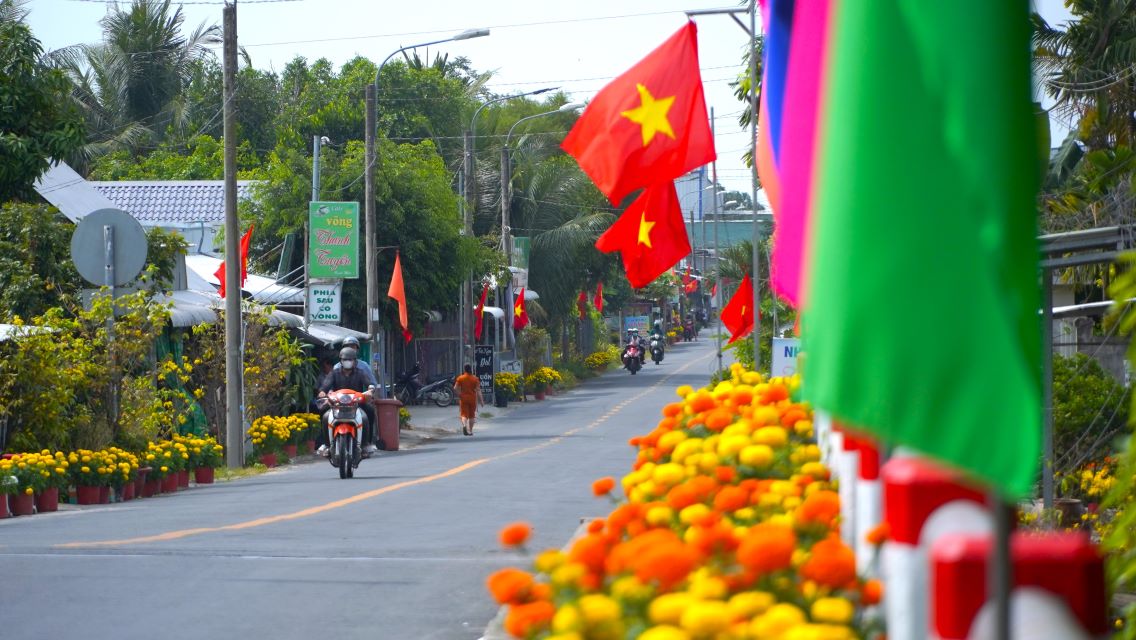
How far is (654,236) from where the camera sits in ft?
41.6

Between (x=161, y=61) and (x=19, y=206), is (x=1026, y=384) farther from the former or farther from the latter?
(x=161, y=61)

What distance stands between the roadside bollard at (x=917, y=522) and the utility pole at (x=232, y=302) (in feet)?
73.7

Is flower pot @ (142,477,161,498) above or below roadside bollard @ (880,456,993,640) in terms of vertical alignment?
below

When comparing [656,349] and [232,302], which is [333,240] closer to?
[232,302]

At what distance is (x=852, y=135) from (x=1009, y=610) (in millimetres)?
653

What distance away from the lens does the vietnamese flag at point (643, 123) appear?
10.6 metres

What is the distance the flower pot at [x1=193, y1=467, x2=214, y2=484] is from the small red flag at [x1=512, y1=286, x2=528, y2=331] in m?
29.9

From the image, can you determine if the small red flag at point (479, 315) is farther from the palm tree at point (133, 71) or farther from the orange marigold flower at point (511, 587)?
the orange marigold flower at point (511, 587)

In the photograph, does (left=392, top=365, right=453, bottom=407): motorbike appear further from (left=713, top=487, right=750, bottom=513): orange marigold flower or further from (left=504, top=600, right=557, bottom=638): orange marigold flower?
(left=504, top=600, right=557, bottom=638): orange marigold flower

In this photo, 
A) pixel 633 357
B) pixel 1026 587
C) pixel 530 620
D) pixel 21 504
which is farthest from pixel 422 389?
pixel 1026 587

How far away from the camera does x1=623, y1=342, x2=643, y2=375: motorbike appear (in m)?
64.9

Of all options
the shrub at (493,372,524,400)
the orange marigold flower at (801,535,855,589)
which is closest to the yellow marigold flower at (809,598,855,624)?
the orange marigold flower at (801,535,855,589)

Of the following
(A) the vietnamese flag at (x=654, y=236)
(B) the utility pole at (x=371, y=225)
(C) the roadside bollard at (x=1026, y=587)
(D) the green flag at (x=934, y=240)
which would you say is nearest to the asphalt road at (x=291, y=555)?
(A) the vietnamese flag at (x=654, y=236)

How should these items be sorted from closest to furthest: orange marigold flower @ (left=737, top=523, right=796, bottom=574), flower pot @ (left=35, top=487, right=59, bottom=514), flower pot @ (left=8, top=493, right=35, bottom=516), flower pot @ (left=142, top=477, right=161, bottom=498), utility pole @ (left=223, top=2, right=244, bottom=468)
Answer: orange marigold flower @ (left=737, top=523, right=796, bottom=574), flower pot @ (left=8, top=493, right=35, bottom=516), flower pot @ (left=35, top=487, right=59, bottom=514), flower pot @ (left=142, top=477, right=161, bottom=498), utility pole @ (left=223, top=2, right=244, bottom=468)
